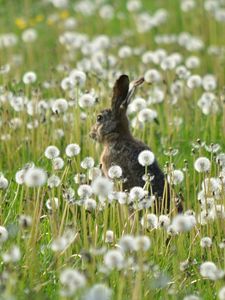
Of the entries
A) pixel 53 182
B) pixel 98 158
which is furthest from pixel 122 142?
pixel 53 182

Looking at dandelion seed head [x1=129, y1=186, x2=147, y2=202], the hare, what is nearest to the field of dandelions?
dandelion seed head [x1=129, y1=186, x2=147, y2=202]

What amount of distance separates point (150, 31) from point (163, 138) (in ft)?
15.7

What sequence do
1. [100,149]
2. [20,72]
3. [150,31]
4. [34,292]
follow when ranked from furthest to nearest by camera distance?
[150,31], [20,72], [100,149], [34,292]

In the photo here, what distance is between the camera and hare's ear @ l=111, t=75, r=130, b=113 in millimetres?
7207

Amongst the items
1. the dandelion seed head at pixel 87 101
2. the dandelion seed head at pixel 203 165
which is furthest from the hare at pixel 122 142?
the dandelion seed head at pixel 203 165

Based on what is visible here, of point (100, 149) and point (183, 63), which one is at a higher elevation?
point (183, 63)

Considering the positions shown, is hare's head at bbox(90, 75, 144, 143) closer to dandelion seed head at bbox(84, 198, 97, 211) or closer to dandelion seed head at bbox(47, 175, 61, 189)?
dandelion seed head at bbox(47, 175, 61, 189)

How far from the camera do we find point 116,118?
7.36m

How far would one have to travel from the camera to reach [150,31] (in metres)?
12.8

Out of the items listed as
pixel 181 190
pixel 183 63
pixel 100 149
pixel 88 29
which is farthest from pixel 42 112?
pixel 88 29

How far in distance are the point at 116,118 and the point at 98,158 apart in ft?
1.36

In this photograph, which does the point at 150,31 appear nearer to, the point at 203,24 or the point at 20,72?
the point at 203,24

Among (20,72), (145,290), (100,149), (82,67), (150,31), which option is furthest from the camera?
(150,31)

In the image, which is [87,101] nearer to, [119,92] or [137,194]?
[119,92]
